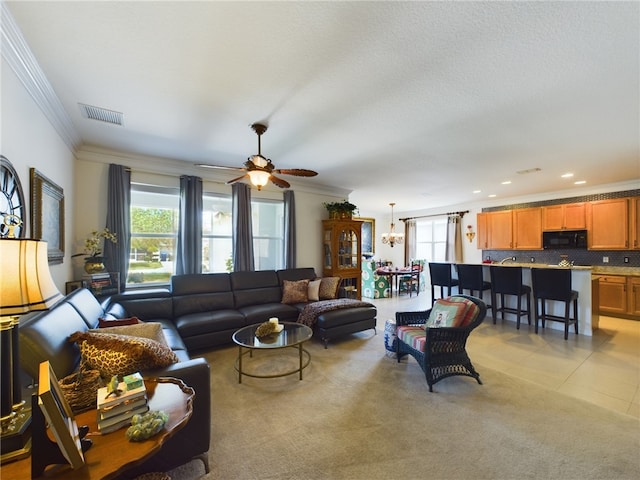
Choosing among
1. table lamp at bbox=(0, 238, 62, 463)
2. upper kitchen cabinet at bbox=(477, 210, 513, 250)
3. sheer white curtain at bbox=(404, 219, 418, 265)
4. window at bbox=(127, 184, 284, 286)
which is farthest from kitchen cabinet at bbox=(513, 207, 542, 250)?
table lamp at bbox=(0, 238, 62, 463)

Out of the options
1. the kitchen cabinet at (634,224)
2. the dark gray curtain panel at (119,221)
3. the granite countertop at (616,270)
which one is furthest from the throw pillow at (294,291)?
the kitchen cabinet at (634,224)

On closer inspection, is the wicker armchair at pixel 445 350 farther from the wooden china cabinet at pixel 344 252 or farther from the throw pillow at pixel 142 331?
the wooden china cabinet at pixel 344 252

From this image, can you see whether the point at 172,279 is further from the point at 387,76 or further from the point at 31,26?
the point at 387,76

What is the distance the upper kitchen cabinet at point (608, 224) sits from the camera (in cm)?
530

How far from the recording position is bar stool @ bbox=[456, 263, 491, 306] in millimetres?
5027

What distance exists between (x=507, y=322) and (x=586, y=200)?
330cm

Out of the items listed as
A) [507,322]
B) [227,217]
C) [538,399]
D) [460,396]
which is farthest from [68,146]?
[507,322]

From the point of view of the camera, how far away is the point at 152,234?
4.32 metres

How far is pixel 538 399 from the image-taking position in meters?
2.49

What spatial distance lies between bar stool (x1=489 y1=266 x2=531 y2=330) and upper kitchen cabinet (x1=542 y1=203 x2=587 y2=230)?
2387 mm

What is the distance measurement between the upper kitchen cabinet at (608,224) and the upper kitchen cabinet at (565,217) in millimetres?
107

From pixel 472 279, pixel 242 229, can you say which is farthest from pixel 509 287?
pixel 242 229

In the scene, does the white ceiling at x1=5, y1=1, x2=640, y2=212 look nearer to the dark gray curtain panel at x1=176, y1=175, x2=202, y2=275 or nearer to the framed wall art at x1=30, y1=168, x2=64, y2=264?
the dark gray curtain panel at x1=176, y1=175, x2=202, y2=275

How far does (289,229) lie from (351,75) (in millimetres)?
3612
